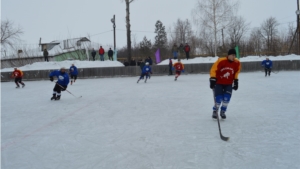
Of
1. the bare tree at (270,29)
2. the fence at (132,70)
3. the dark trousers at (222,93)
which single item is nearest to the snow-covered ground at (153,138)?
the dark trousers at (222,93)

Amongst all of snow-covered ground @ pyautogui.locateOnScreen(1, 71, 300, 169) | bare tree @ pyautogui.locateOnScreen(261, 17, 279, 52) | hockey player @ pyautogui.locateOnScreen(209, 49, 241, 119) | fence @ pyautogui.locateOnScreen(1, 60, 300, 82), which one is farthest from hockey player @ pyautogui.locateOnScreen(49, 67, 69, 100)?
bare tree @ pyautogui.locateOnScreen(261, 17, 279, 52)

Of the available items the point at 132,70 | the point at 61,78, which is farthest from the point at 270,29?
the point at 61,78

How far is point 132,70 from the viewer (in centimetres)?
2225

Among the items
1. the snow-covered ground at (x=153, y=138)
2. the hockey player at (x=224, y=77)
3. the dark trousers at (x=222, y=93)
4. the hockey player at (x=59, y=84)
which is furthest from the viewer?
the hockey player at (x=59, y=84)

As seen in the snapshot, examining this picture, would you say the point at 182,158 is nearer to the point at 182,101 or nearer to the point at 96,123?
the point at 96,123

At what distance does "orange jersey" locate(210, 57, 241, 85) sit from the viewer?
5.50 meters

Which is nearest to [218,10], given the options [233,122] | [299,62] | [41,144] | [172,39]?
[299,62]

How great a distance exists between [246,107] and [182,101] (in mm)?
2105

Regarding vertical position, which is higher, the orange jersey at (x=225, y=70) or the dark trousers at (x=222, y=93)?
the orange jersey at (x=225, y=70)

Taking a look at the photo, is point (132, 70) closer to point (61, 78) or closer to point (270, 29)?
point (61, 78)

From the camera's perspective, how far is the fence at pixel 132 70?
2133 centimetres

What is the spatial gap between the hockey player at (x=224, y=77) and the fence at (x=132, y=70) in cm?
1638

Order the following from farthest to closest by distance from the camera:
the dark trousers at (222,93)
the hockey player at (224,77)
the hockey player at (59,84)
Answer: the hockey player at (59,84) < the dark trousers at (222,93) < the hockey player at (224,77)

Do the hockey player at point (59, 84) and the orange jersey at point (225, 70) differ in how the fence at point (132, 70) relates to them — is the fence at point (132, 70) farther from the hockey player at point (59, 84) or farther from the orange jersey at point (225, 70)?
the orange jersey at point (225, 70)
